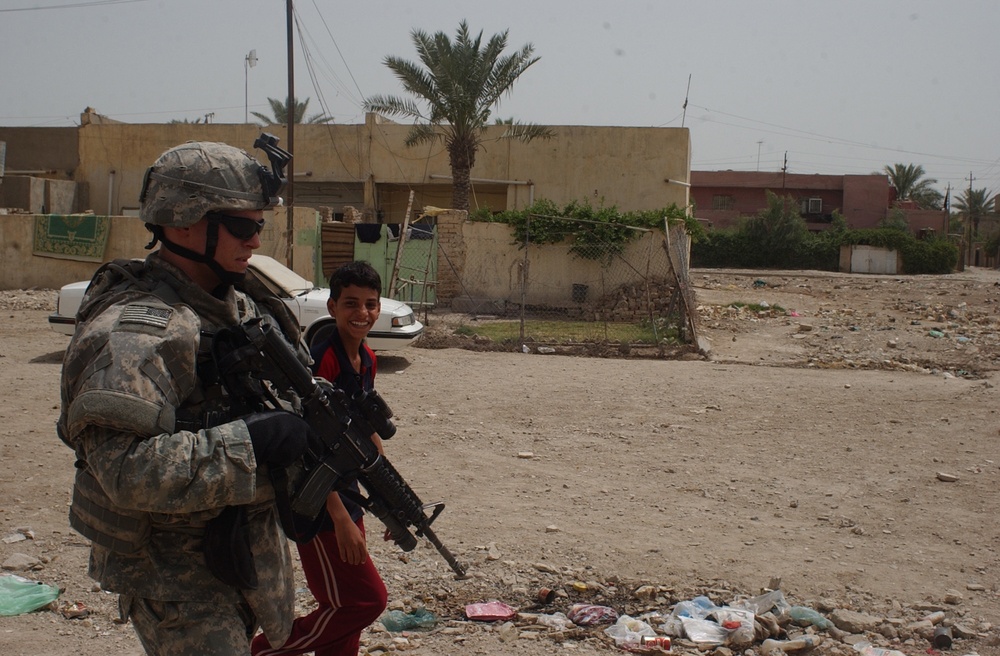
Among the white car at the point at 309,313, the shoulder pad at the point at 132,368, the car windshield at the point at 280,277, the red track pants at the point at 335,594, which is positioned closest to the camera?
the shoulder pad at the point at 132,368

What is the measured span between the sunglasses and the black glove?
443mm

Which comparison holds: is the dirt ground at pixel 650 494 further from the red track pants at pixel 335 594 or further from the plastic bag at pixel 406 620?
the red track pants at pixel 335 594

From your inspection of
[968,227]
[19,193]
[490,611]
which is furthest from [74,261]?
[968,227]

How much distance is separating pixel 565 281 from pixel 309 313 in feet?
32.6

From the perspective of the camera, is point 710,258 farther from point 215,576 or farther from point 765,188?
point 215,576

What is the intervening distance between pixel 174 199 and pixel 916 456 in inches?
243

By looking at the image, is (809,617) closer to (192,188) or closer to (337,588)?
(337,588)

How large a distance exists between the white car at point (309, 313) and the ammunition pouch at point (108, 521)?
745cm

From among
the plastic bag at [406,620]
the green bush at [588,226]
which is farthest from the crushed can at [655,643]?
the green bush at [588,226]

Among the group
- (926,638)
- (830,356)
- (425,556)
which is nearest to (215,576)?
(425,556)

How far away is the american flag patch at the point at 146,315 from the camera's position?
5.97ft

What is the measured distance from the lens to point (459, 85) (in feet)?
71.0

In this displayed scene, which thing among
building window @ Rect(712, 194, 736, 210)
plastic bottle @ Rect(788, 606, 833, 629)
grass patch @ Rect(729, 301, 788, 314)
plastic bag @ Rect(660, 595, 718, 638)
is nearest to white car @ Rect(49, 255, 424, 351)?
plastic bag @ Rect(660, 595, 718, 638)

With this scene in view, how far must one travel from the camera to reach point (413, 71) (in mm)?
21672
